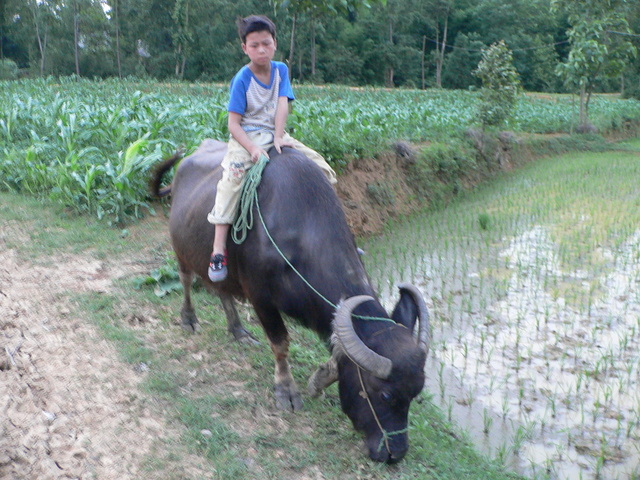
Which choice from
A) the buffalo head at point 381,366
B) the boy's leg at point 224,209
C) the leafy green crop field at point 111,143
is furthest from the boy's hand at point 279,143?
the leafy green crop field at point 111,143

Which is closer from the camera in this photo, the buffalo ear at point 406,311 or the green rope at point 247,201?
the buffalo ear at point 406,311

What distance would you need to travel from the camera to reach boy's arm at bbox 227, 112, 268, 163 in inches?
140

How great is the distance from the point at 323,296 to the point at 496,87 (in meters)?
12.8

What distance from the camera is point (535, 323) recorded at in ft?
17.6

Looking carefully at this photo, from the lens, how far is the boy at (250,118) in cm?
350

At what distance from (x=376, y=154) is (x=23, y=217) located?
16.6ft

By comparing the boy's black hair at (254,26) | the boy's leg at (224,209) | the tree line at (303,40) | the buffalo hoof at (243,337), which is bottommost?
the buffalo hoof at (243,337)

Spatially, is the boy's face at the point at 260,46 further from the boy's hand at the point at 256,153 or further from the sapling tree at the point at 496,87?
the sapling tree at the point at 496,87

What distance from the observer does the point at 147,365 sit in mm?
3924

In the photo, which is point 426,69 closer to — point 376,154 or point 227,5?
point 227,5

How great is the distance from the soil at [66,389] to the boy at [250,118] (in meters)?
0.91

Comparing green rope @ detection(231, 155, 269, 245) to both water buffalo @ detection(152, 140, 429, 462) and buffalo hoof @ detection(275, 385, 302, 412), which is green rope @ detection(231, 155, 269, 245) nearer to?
water buffalo @ detection(152, 140, 429, 462)

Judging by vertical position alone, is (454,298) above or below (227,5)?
below

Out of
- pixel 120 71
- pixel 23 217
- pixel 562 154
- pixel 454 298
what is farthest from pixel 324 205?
pixel 120 71
